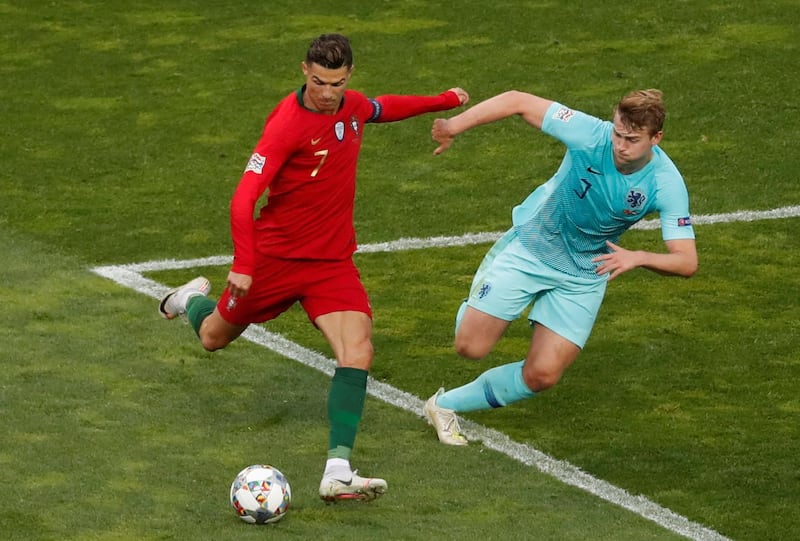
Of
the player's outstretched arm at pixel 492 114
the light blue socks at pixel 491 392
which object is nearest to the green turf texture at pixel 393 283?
the light blue socks at pixel 491 392

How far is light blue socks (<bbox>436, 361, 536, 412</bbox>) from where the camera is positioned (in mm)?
8391

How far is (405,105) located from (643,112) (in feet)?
4.59

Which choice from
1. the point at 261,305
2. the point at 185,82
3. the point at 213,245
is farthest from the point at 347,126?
the point at 185,82

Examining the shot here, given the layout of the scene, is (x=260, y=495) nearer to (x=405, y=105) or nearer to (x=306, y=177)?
(x=306, y=177)

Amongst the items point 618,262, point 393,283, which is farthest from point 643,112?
point 393,283

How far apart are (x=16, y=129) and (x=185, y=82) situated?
181 centimetres

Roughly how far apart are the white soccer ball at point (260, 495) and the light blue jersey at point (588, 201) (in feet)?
6.71

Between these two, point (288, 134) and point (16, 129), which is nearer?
point (288, 134)

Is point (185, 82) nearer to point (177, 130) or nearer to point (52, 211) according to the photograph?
point (177, 130)

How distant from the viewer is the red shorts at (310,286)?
8.09 meters

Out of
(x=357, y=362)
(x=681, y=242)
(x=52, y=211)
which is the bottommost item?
(x=52, y=211)

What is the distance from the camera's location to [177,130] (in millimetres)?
14477

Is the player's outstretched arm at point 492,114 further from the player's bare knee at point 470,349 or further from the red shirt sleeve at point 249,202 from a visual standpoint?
the player's bare knee at point 470,349

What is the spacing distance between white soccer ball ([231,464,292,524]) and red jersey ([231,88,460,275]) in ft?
3.26
